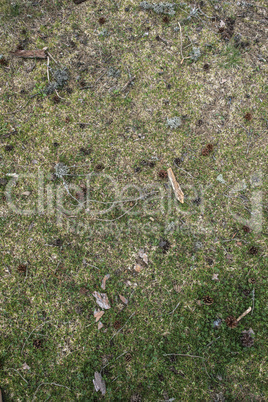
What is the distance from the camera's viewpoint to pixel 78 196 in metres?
4.34

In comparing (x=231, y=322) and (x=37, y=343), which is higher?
(x=231, y=322)

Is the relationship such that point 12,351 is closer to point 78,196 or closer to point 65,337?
point 65,337

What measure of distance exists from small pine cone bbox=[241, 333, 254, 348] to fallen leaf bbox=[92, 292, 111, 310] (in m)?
2.21

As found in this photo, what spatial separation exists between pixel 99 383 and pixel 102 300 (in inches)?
48.4

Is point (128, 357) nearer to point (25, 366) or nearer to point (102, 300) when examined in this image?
point (102, 300)

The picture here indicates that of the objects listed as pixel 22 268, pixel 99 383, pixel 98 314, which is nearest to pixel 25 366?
pixel 99 383

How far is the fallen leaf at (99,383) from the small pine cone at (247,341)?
90.8 inches

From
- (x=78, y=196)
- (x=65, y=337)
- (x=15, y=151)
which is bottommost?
(x=65, y=337)

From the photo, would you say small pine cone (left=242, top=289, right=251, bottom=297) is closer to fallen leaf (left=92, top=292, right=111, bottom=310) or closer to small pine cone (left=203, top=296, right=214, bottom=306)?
small pine cone (left=203, top=296, right=214, bottom=306)

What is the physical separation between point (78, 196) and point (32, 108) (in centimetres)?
193

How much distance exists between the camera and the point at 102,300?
4020mm

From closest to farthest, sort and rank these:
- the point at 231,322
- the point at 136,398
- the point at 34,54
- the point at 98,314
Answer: the point at 136,398, the point at 231,322, the point at 98,314, the point at 34,54

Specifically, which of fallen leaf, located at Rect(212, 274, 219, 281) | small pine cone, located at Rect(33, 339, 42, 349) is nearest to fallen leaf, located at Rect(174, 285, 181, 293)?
fallen leaf, located at Rect(212, 274, 219, 281)

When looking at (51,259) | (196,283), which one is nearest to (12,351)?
(51,259)
